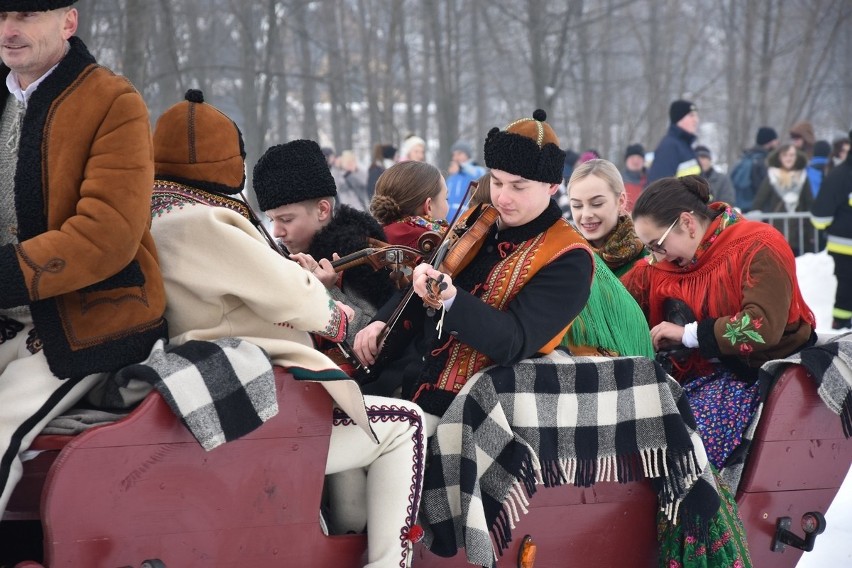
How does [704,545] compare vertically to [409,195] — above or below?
below

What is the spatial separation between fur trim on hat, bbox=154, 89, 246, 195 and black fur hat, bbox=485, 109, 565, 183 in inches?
30.8

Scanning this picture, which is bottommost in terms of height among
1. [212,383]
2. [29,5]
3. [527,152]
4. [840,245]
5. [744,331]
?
[840,245]

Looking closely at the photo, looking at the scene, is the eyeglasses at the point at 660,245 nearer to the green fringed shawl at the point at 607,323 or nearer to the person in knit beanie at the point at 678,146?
the green fringed shawl at the point at 607,323

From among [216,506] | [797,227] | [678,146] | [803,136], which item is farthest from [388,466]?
[803,136]

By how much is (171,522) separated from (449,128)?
612 inches

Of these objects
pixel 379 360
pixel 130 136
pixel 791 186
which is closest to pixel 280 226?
pixel 379 360

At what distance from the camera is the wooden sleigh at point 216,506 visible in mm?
2262

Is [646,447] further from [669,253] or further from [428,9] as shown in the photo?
[428,9]

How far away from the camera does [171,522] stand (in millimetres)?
2395

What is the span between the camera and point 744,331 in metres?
3.51

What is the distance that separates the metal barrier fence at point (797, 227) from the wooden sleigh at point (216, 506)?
28.8 feet

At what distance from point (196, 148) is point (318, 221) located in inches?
35.1

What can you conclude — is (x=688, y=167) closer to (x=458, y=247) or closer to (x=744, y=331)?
(x=744, y=331)

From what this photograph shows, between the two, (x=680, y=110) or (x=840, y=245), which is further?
(x=680, y=110)
